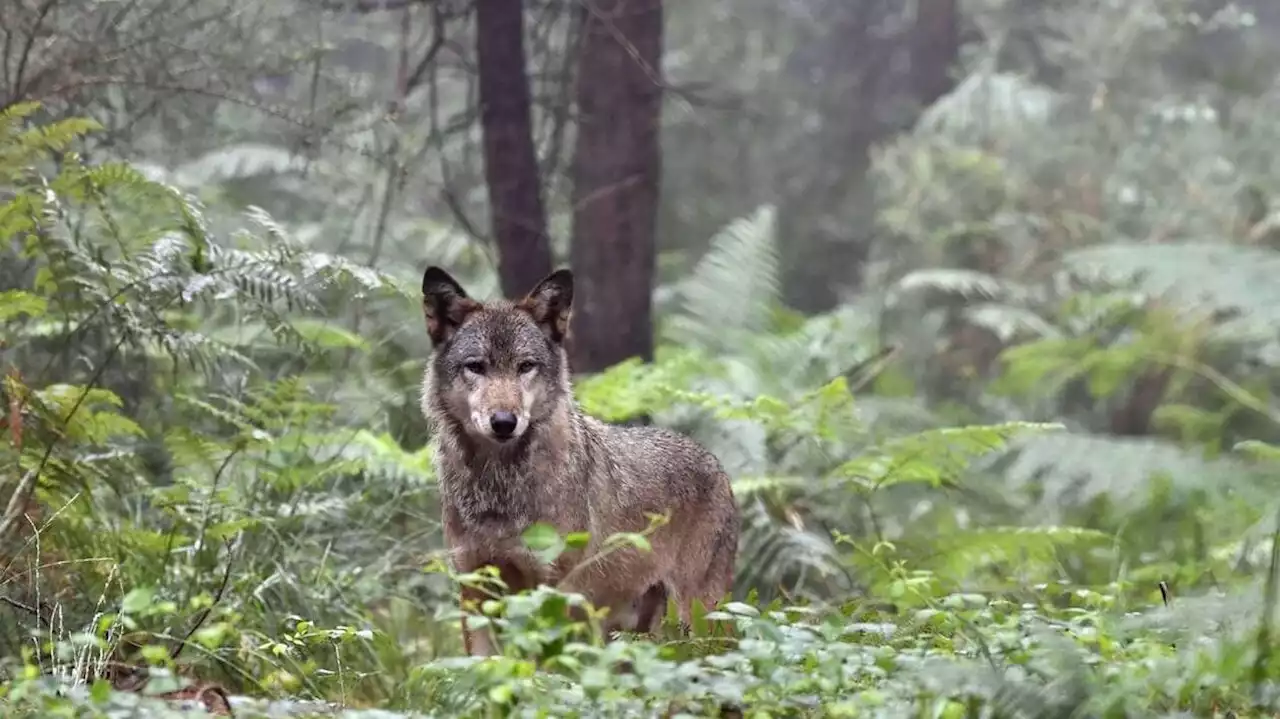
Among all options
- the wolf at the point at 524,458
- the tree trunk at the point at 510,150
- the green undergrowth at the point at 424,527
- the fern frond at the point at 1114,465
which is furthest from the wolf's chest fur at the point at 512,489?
the fern frond at the point at 1114,465

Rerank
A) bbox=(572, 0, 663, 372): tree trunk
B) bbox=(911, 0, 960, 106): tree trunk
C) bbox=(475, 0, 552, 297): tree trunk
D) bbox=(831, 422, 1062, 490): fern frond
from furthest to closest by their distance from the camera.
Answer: bbox=(911, 0, 960, 106): tree trunk
bbox=(572, 0, 663, 372): tree trunk
bbox=(475, 0, 552, 297): tree trunk
bbox=(831, 422, 1062, 490): fern frond

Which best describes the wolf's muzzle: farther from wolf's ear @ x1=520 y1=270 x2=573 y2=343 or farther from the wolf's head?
wolf's ear @ x1=520 y1=270 x2=573 y2=343

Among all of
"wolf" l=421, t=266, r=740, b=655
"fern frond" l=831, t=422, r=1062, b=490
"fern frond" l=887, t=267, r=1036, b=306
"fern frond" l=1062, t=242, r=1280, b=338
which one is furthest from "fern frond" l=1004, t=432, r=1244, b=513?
"wolf" l=421, t=266, r=740, b=655

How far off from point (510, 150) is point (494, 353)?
9.35ft

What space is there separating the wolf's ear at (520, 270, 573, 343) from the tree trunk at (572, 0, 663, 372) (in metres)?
2.80

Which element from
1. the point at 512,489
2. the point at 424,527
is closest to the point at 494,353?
the point at 512,489

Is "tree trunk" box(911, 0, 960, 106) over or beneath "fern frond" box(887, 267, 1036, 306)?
over

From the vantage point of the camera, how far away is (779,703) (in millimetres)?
3096

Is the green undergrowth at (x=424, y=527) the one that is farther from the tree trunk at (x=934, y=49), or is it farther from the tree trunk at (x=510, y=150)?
the tree trunk at (x=934, y=49)

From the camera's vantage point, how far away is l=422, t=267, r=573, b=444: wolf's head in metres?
4.88

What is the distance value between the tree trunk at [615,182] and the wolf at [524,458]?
2793 mm

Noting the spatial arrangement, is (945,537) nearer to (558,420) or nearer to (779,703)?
(558,420)

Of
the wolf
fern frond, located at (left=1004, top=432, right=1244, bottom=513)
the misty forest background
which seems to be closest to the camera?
the misty forest background

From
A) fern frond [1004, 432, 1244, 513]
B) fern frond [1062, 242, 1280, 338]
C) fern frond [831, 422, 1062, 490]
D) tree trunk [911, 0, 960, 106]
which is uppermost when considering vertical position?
tree trunk [911, 0, 960, 106]
